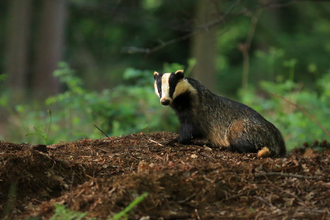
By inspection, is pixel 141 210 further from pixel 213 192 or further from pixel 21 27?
pixel 21 27

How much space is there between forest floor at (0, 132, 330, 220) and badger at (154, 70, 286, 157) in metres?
0.85

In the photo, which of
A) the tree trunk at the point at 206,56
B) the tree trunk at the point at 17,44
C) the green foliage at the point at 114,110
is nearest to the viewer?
the green foliage at the point at 114,110

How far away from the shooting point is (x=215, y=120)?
16.4 feet

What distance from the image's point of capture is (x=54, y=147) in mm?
4406

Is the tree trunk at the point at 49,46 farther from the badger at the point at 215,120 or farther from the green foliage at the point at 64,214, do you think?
the green foliage at the point at 64,214

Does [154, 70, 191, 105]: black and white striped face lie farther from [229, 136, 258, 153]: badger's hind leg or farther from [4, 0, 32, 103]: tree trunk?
[4, 0, 32, 103]: tree trunk

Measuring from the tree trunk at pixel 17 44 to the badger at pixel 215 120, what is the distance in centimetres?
1468

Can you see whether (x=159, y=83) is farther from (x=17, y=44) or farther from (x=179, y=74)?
(x=17, y=44)

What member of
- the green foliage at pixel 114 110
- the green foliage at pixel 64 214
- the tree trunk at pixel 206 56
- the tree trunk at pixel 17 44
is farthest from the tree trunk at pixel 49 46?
the green foliage at pixel 64 214

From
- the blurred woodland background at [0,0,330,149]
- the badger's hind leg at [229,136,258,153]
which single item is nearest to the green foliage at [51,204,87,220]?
the badger's hind leg at [229,136,258,153]

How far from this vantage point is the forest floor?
273 centimetres

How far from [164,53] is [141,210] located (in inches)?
626

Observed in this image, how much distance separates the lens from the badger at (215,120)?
4.67 metres

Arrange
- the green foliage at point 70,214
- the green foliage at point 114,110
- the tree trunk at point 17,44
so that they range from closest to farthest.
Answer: the green foliage at point 70,214, the green foliage at point 114,110, the tree trunk at point 17,44
